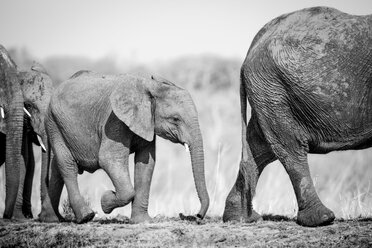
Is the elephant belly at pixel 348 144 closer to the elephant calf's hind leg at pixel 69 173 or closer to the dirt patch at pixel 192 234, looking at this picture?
the dirt patch at pixel 192 234

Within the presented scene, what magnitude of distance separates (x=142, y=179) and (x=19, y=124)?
66.6 inches

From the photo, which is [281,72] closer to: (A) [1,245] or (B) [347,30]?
(B) [347,30]

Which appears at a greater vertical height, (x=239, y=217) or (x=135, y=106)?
(x=135, y=106)

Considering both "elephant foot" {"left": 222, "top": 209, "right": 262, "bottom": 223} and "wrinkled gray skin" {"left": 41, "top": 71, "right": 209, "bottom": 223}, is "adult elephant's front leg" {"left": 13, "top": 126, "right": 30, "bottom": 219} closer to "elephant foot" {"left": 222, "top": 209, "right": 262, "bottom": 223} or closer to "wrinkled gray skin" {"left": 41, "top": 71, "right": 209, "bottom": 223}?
"wrinkled gray skin" {"left": 41, "top": 71, "right": 209, "bottom": 223}

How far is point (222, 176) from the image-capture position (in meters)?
16.3

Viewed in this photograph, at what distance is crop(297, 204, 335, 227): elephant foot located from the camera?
798cm

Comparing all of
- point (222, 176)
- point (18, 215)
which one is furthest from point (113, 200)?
point (222, 176)

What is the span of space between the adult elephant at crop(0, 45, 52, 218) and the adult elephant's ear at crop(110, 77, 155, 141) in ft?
4.42

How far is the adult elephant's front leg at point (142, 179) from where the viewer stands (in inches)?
386

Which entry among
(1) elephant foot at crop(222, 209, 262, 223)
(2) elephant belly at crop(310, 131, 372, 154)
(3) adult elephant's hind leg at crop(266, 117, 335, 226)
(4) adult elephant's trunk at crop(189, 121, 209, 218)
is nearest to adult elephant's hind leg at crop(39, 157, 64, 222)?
(4) adult elephant's trunk at crop(189, 121, 209, 218)

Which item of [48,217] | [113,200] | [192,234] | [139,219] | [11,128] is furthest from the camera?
[48,217]

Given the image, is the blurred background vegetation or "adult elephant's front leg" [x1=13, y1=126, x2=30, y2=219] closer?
"adult elephant's front leg" [x1=13, y1=126, x2=30, y2=219]

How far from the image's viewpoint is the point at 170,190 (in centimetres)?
1653

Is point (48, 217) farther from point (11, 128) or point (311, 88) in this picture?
point (311, 88)
